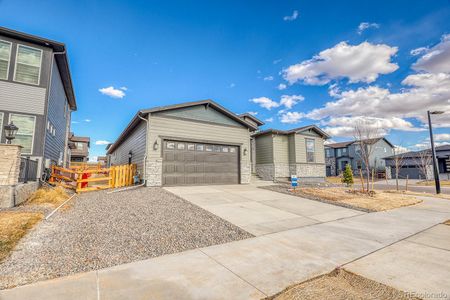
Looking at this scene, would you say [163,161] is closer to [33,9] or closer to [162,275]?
[33,9]

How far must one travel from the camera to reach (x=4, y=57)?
29.2ft

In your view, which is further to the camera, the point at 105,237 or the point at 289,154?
the point at 289,154

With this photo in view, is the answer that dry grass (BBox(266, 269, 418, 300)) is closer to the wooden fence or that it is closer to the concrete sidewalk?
the concrete sidewalk

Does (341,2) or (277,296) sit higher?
(341,2)

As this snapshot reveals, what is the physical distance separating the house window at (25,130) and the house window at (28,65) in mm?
1591

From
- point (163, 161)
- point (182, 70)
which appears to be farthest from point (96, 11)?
point (163, 161)

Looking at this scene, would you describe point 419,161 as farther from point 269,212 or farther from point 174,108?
point 174,108

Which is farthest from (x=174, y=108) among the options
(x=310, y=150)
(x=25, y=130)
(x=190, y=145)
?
(x=310, y=150)

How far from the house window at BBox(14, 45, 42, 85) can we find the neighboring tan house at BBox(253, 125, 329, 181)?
594 inches

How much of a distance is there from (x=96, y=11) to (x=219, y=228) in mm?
11138

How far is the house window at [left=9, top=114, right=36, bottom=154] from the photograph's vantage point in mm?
8883

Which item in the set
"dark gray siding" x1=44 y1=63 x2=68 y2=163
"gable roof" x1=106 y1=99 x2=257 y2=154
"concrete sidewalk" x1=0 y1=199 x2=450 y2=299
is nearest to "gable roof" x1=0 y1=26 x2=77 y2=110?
"dark gray siding" x1=44 y1=63 x2=68 y2=163

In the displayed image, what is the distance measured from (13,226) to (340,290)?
238 inches

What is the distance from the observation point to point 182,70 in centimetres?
1519
